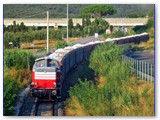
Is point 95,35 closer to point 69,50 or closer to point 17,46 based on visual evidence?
point 69,50

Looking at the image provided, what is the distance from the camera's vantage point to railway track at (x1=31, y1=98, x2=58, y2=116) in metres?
16.1

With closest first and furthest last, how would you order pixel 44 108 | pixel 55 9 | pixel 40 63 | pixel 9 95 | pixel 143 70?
pixel 9 95, pixel 55 9, pixel 44 108, pixel 143 70, pixel 40 63

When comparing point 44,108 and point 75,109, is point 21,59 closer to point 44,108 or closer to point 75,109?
point 44,108

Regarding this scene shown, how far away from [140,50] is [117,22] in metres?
3.45

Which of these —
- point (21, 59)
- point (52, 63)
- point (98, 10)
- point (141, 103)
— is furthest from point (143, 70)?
point (21, 59)

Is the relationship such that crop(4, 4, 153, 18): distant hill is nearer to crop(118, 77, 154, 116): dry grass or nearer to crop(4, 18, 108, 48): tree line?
crop(4, 18, 108, 48): tree line

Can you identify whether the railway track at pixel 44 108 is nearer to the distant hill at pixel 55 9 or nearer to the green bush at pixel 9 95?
the green bush at pixel 9 95

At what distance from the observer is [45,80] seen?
56.9ft

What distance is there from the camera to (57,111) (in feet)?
54.0

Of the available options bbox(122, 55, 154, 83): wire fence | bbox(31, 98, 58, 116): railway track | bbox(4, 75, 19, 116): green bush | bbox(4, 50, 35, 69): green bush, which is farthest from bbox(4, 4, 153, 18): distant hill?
bbox(31, 98, 58, 116): railway track

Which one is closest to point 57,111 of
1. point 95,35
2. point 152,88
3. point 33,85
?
point 33,85

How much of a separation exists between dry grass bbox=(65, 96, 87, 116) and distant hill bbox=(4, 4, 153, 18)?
273cm

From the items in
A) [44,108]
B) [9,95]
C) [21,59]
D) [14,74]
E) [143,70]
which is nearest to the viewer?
[9,95]

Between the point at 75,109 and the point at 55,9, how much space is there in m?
3.27
